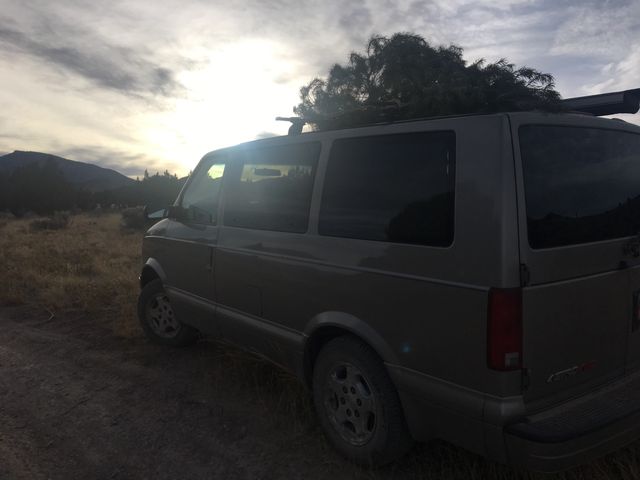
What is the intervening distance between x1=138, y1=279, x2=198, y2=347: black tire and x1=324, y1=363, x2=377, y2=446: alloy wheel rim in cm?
235

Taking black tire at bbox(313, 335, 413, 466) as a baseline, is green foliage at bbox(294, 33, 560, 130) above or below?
above

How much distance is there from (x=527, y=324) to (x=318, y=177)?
1610 millimetres

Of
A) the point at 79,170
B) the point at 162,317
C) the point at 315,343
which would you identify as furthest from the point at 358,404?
the point at 79,170

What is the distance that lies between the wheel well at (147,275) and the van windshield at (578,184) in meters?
3.93

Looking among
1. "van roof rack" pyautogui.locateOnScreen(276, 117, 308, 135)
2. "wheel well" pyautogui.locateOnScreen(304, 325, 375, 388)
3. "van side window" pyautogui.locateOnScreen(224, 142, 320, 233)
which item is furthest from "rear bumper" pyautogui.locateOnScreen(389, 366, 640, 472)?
"van roof rack" pyautogui.locateOnScreen(276, 117, 308, 135)

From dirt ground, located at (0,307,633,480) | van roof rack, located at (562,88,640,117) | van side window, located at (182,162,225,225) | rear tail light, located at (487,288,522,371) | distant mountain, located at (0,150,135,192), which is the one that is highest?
distant mountain, located at (0,150,135,192)

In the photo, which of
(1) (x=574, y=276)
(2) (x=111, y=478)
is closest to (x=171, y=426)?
(2) (x=111, y=478)

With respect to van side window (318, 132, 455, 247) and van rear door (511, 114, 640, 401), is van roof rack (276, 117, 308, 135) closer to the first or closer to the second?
van side window (318, 132, 455, 247)

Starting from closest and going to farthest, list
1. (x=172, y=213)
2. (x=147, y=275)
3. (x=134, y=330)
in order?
(x=172, y=213)
(x=147, y=275)
(x=134, y=330)

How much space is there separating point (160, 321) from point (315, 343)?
2.58m

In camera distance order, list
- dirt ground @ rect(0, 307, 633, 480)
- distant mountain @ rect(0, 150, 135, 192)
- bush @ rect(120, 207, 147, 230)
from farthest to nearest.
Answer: distant mountain @ rect(0, 150, 135, 192)
bush @ rect(120, 207, 147, 230)
dirt ground @ rect(0, 307, 633, 480)

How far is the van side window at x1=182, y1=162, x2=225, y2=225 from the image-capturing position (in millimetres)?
4328

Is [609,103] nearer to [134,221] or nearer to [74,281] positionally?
[74,281]

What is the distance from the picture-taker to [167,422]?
3742 mm
